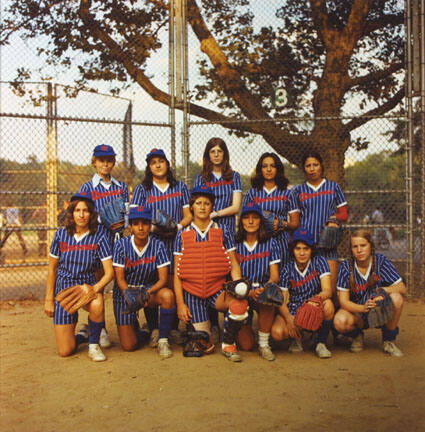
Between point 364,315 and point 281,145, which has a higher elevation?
point 281,145

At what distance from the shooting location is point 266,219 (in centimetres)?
469

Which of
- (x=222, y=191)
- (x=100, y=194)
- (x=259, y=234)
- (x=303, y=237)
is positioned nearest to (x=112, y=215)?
(x=100, y=194)

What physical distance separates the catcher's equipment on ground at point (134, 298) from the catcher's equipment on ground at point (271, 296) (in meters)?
0.94

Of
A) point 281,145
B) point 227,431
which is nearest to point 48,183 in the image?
point 281,145

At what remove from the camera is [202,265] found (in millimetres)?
4465

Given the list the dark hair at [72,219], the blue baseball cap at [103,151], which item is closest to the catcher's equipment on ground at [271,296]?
the dark hair at [72,219]

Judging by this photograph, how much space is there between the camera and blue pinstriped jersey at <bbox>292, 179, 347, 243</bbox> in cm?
485

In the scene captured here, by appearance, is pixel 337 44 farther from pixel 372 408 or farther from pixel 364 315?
pixel 372 408

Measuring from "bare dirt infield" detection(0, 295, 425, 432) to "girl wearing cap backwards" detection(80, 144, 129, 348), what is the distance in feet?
2.78

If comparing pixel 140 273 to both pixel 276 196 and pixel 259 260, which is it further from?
pixel 276 196

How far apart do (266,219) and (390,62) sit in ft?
17.3

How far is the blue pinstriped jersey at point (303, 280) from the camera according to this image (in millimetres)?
4496

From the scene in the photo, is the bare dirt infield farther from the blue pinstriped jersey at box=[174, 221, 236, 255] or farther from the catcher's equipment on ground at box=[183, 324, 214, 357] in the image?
the blue pinstriped jersey at box=[174, 221, 236, 255]

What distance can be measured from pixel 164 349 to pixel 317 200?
193cm
